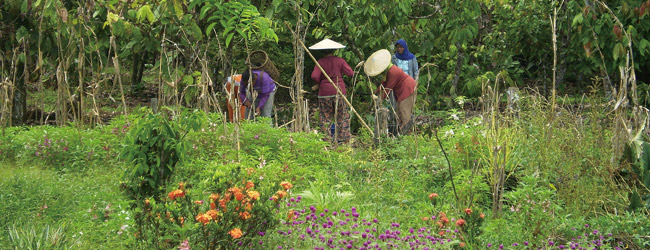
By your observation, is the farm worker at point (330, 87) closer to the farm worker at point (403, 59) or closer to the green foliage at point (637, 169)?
the farm worker at point (403, 59)

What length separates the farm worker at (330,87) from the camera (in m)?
8.89

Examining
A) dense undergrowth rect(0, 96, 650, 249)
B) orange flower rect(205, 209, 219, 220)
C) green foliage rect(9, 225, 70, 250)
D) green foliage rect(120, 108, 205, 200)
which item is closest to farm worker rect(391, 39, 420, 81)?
dense undergrowth rect(0, 96, 650, 249)

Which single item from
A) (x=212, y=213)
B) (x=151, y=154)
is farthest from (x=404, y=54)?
(x=212, y=213)

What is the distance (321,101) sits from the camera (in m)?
9.17

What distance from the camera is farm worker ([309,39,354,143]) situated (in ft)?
29.2

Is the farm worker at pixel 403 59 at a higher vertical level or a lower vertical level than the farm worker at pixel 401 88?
higher

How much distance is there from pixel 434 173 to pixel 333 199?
4.42 ft

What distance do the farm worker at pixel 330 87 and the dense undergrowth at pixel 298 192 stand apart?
180 cm

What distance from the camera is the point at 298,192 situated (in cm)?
545

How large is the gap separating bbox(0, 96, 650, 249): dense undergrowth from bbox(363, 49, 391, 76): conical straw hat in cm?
169

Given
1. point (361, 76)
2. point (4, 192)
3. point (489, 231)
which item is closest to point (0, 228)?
point (4, 192)

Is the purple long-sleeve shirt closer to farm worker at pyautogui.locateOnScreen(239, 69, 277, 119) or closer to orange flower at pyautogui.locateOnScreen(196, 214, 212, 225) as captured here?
farm worker at pyautogui.locateOnScreen(239, 69, 277, 119)

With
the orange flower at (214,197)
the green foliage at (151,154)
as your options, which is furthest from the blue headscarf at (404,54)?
the orange flower at (214,197)

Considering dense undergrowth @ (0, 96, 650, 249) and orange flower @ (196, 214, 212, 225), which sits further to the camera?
dense undergrowth @ (0, 96, 650, 249)
